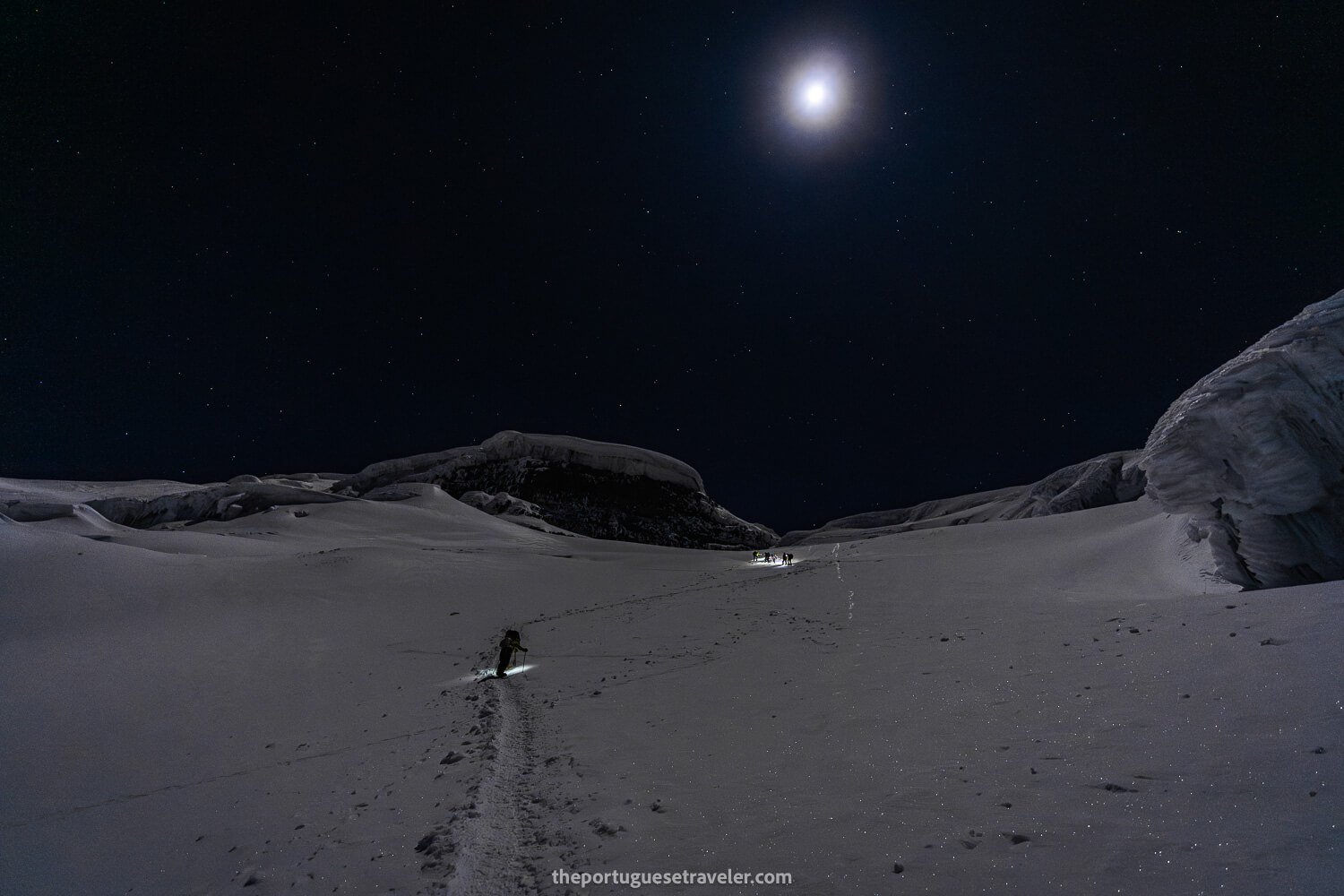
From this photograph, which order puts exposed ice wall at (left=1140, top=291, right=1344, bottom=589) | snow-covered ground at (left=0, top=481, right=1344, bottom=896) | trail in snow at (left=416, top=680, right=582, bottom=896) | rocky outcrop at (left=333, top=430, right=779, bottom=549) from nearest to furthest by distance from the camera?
snow-covered ground at (left=0, top=481, right=1344, bottom=896), trail in snow at (left=416, top=680, right=582, bottom=896), exposed ice wall at (left=1140, top=291, right=1344, bottom=589), rocky outcrop at (left=333, top=430, right=779, bottom=549)

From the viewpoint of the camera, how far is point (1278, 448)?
8.50m

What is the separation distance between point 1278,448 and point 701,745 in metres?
10.4

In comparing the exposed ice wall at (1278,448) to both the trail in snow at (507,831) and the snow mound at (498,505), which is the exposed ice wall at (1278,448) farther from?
the snow mound at (498,505)

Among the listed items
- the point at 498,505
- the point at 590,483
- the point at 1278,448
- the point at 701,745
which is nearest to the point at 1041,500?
the point at 590,483

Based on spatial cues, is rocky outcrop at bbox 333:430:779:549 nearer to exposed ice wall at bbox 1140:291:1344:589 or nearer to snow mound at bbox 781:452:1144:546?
snow mound at bbox 781:452:1144:546

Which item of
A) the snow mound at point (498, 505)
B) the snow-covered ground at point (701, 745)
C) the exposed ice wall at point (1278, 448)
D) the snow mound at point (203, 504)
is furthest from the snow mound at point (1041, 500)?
the snow mound at point (203, 504)

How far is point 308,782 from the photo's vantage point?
5.94m

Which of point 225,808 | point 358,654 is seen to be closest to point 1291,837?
point 225,808

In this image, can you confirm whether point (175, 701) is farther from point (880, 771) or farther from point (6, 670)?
point (880, 771)

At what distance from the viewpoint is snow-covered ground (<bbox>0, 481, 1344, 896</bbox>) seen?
3420mm

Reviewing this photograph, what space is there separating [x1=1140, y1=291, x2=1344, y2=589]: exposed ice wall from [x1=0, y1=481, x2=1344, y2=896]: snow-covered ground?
1859mm

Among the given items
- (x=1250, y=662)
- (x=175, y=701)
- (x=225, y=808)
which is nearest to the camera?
(x=1250, y=662)

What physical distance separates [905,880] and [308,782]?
631 centimetres

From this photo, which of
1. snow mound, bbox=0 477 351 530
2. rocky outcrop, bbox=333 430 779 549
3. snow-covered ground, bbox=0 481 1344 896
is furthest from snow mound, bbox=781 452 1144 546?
snow mound, bbox=0 477 351 530
